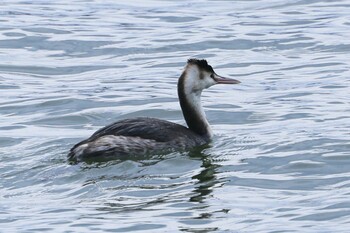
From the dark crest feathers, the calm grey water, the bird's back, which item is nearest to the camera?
the calm grey water

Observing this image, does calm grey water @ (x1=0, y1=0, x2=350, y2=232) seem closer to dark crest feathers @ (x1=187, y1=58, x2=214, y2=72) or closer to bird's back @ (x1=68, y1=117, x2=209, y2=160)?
bird's back @ (x1=68, y1=117, x2=209, y2=160)

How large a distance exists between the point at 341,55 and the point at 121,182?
8.13 metres

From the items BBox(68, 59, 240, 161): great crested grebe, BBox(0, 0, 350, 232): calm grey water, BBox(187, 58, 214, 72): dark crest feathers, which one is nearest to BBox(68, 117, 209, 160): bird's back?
BBox(68, 59, 240, 161): great crested grebe

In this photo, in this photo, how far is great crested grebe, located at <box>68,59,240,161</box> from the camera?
1376 centimetres

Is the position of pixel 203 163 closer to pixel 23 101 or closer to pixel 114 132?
pixel 114 132

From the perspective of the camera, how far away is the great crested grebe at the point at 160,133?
45.1ft

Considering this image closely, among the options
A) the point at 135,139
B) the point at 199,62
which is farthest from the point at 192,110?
the point at 135,139

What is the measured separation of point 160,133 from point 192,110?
2.65ft

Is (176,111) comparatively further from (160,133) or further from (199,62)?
(160,133)

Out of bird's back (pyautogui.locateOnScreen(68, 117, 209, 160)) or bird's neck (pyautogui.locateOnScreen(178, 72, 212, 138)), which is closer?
bird's back (pyautogui.locateOnScreen(68, 117, 209, 160))

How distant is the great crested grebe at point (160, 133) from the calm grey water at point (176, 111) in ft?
0.62

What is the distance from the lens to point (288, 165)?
44.1 feet

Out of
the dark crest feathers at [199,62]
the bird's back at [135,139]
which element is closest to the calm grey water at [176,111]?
the bird's back at [135,139]

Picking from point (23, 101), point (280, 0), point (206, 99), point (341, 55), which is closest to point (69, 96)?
point (23, 101)
